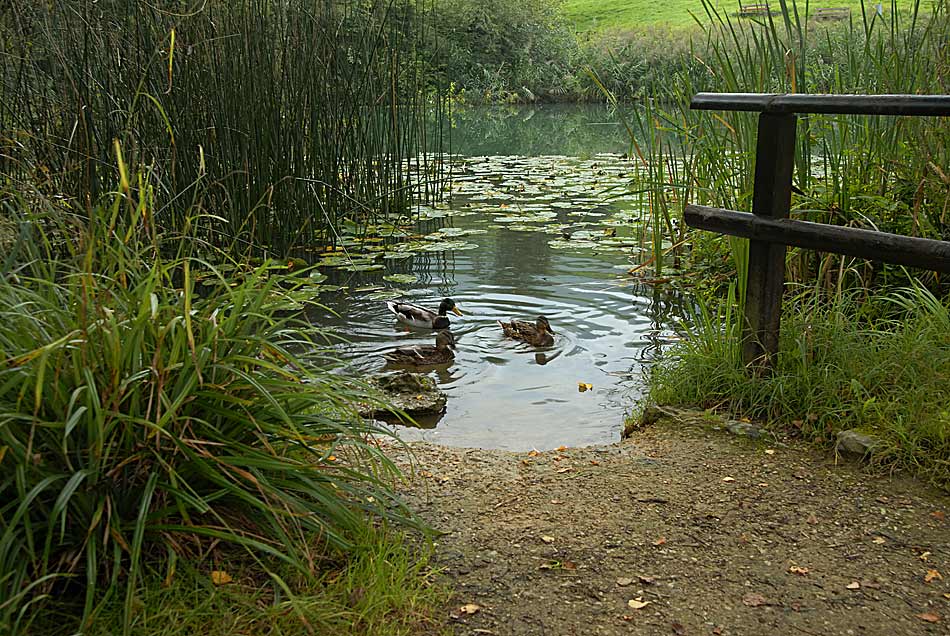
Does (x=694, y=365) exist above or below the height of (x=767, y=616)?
above

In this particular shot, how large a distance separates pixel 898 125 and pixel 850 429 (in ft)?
5.64

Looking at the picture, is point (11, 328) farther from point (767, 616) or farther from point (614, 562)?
point (767, 616)

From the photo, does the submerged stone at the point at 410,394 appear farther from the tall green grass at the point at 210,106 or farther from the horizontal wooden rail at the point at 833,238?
the horizontal wooden rail at the point at 833,238

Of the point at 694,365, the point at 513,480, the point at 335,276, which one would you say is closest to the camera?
the point at 513,480

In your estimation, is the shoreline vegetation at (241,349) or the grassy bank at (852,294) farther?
the grassy bank at (852,294)

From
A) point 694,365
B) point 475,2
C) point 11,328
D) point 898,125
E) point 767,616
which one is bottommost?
point 767,616

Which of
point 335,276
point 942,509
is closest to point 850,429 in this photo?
point 942,509

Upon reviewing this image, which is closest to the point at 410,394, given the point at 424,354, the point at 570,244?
the point at 424,354

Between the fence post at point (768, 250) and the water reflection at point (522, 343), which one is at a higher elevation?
the fence post at point (768, 250)

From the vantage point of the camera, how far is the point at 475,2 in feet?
72.1

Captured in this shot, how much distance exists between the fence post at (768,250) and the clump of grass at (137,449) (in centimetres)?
154

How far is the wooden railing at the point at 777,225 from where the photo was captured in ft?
8.67

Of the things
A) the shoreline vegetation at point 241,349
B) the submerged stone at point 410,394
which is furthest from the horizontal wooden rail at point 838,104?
the submerged stone at point 410,394

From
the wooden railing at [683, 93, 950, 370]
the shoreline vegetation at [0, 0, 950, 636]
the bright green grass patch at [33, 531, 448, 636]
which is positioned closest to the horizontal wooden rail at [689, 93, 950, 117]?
the wooden railing at [683, 93, 950, 370]
